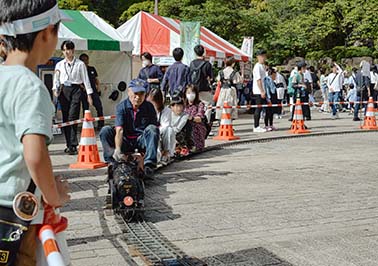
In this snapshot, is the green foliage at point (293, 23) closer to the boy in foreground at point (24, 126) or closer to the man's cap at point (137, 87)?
the man's cap at point (137, 87)

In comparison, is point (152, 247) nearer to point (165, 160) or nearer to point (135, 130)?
point (135, 130)

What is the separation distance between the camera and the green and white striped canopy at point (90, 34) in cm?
1445

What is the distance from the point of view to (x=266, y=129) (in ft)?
49.3

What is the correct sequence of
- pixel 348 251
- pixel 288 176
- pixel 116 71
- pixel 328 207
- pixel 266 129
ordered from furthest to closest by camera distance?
pixel 116 71, pixel 266 129, pixel 288 176, pixel 328 207, pixel 348 251

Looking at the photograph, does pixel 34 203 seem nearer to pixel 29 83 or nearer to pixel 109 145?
pixel 29 83

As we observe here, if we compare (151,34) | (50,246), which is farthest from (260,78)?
(50,246)

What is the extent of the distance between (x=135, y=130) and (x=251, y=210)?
1948 mm

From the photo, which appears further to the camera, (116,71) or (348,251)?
(116,71)

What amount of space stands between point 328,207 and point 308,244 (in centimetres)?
153

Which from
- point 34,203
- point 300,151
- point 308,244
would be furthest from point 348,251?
point 300,151

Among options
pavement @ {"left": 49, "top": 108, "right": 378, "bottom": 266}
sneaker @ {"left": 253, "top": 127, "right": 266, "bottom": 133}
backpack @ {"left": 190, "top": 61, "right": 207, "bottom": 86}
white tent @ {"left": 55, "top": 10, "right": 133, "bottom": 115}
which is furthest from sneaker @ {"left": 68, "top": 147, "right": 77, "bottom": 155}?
sneaker @ {"left": 253, "top": 127, "right": 266, "bottom": 133}

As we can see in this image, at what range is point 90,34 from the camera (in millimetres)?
15164

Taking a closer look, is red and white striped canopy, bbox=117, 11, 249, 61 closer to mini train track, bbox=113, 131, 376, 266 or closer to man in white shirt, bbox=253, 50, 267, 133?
man in white shirt, bbox=253, 50, 267, 133

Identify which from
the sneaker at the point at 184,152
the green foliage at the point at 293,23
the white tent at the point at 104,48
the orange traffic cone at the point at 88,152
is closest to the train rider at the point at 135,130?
the orange traffic cone at the point at 88,152
